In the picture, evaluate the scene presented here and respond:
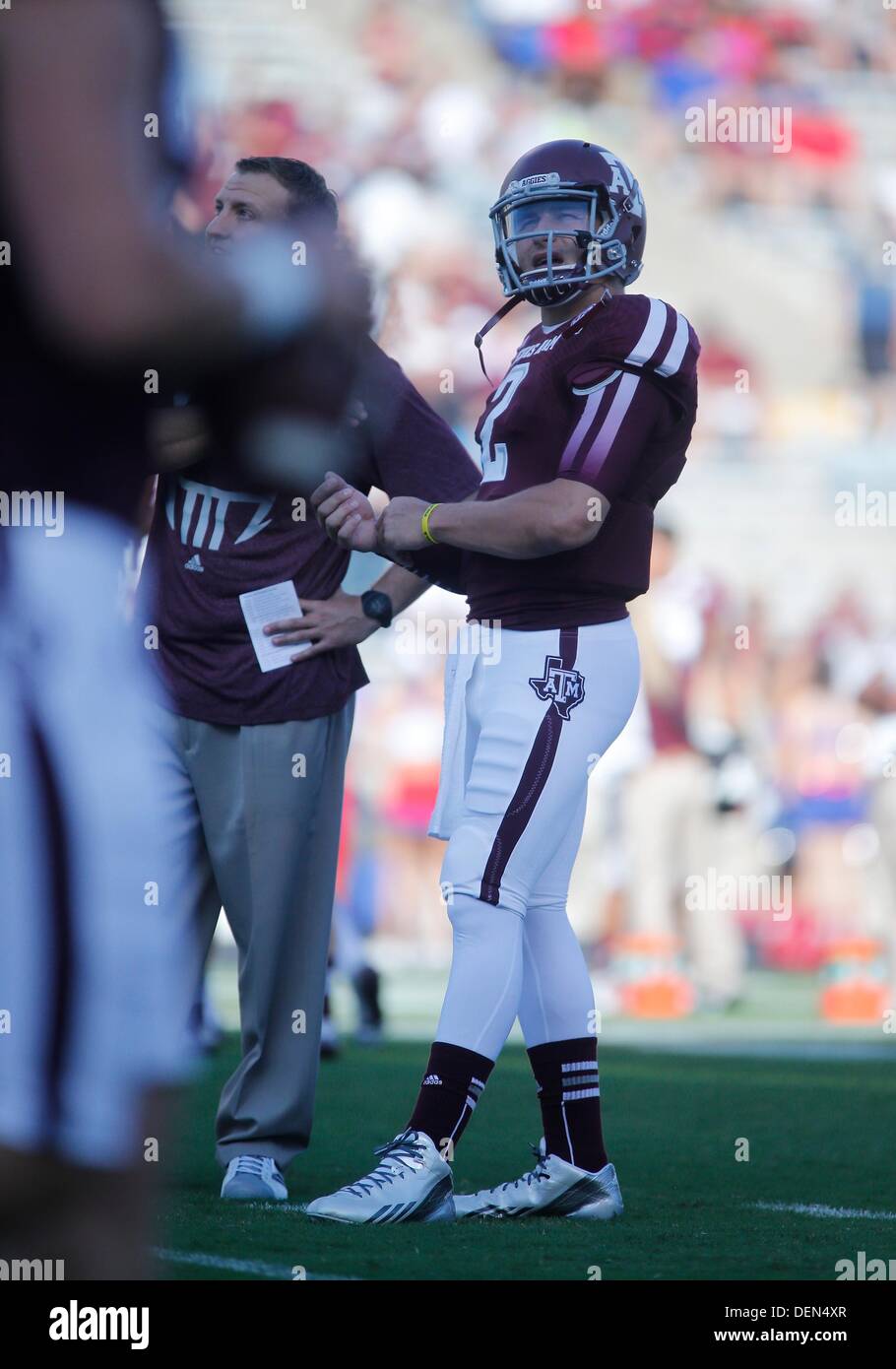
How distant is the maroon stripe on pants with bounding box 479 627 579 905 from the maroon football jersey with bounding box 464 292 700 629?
21cm

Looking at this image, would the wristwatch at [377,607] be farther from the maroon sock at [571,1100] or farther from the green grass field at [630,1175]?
the green grass field at [630,1175]

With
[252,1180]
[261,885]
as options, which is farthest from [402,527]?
[252,1180]

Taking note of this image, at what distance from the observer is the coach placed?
3.91 metres

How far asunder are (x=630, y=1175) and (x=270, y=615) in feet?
4.80

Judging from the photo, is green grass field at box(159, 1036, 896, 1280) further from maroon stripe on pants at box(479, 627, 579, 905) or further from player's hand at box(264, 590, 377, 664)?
player's hand at box(264, 590, 377, 664)

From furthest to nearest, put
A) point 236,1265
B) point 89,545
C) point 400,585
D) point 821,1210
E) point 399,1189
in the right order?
1. point 400,585
2. point 821,1210
3. point 399,1189
4. point 236,1265
5. point 89,545

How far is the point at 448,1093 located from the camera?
136 inches

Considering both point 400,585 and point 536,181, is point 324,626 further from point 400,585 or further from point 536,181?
point 536,181

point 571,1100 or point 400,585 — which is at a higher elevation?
point 400,585

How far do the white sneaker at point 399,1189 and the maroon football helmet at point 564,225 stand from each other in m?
1.56

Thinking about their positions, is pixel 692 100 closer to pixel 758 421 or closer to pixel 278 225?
pixel 758 421

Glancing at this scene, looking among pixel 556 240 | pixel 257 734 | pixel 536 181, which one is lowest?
pixel 257 734

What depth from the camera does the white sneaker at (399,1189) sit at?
3.42 m

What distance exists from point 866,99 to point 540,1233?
62.8 ft
